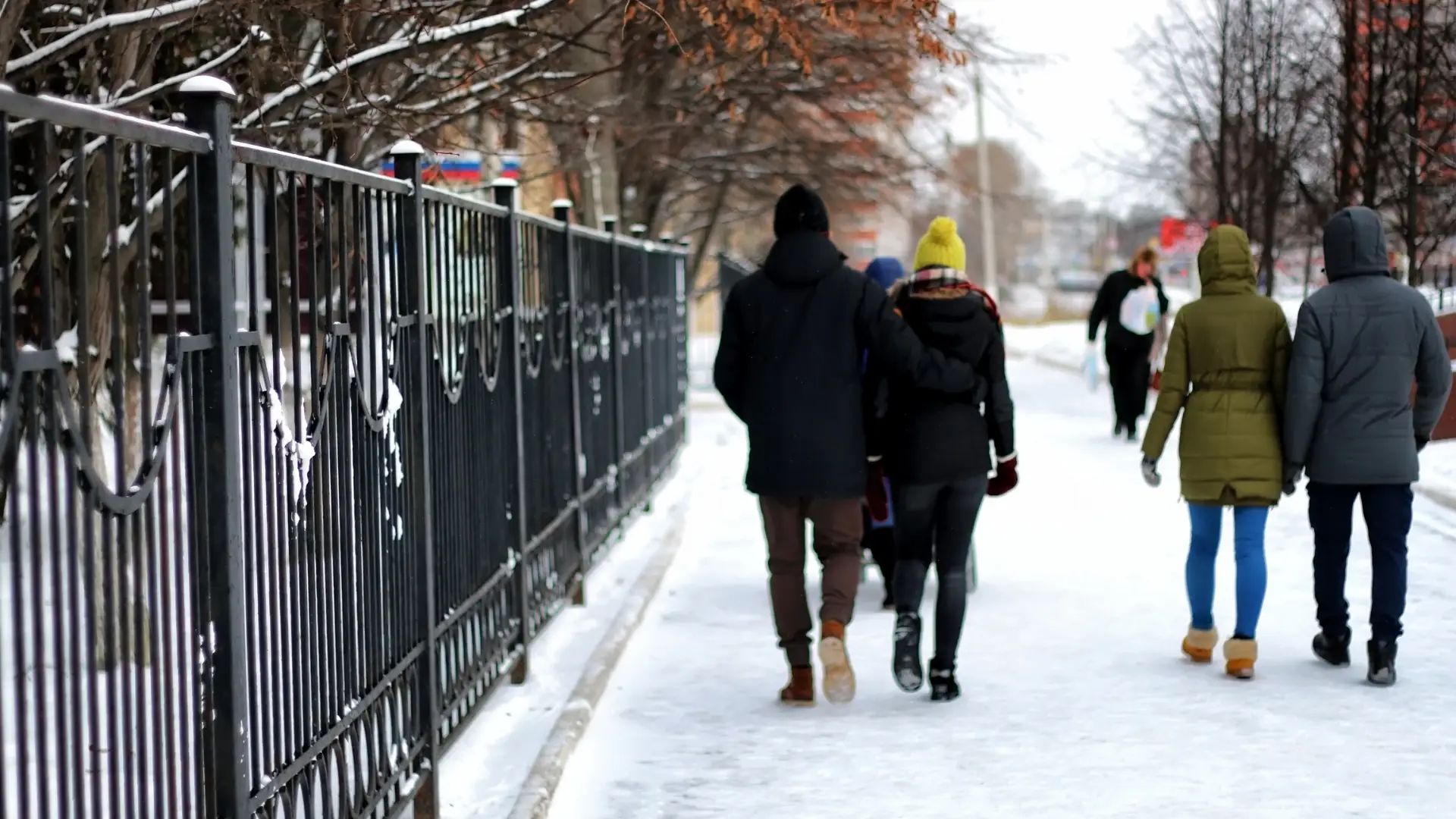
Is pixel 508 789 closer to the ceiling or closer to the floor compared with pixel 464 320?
closer to the floor

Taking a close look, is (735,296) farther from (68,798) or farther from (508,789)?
(68,798)

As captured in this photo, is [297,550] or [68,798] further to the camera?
[297,550]

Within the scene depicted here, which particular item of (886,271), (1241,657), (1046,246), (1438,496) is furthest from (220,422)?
(1046,246)

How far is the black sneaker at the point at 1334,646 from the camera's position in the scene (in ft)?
24.6

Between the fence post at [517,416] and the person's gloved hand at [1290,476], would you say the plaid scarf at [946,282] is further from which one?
the fence post at [517,416]

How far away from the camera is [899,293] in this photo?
288 inches

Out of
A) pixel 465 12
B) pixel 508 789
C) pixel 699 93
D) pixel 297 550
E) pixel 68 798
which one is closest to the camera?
pixel 68 798

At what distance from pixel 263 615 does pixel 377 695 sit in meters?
1.12

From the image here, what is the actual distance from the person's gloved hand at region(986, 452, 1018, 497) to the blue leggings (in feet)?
2.35

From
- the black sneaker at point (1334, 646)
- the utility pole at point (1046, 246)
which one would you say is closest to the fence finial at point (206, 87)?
the black sneaker at point (1334, 646)

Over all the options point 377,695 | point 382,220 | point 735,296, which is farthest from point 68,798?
point 735,296

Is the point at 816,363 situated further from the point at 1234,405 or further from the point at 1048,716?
the point at 1234,405

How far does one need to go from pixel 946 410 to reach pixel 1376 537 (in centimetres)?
168

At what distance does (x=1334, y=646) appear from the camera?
7523mm
